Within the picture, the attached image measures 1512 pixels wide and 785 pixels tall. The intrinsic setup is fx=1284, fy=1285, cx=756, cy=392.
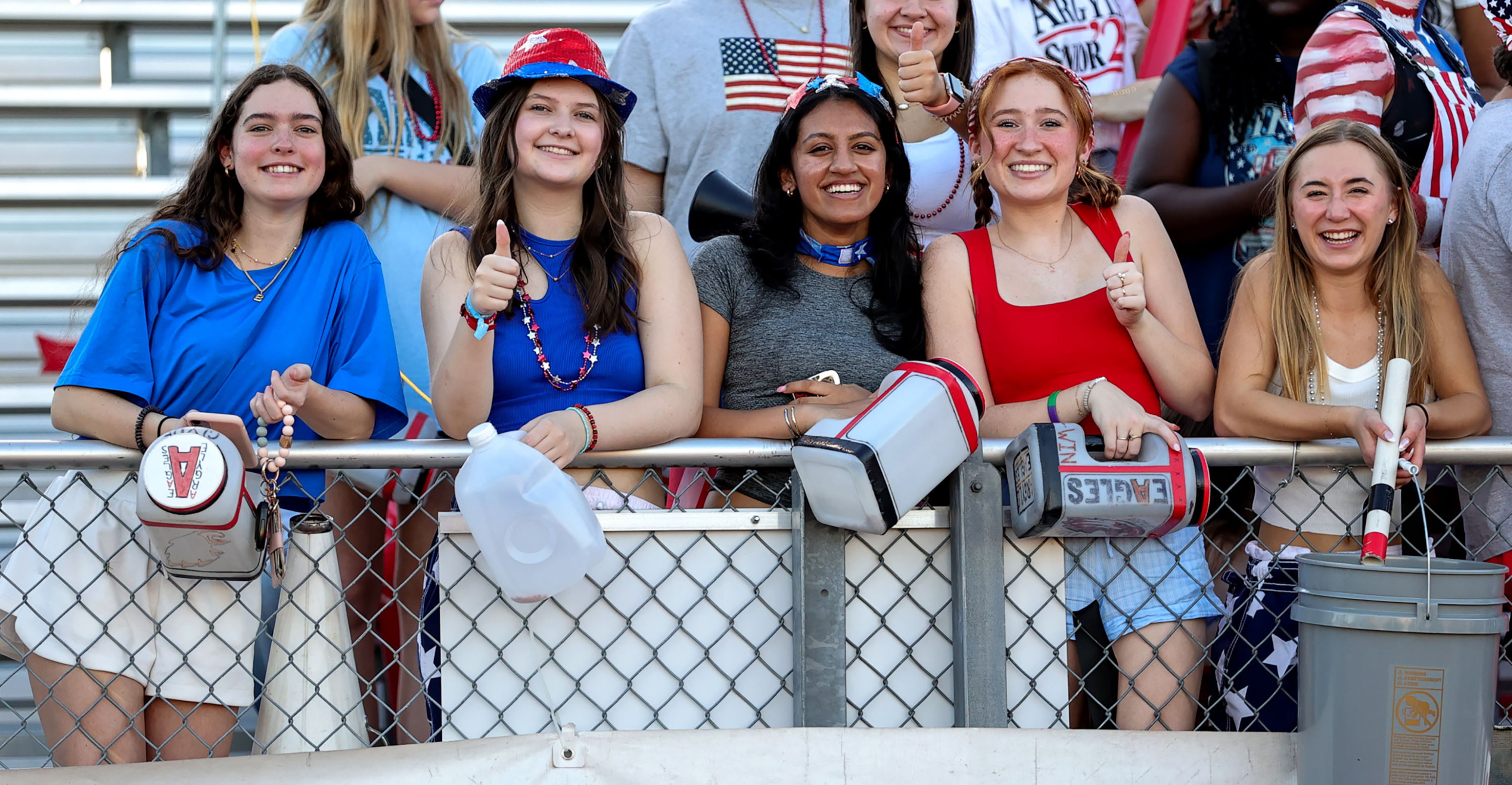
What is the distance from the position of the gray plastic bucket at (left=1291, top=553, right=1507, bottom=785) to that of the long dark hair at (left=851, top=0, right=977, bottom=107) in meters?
1.62

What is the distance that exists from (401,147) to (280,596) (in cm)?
138

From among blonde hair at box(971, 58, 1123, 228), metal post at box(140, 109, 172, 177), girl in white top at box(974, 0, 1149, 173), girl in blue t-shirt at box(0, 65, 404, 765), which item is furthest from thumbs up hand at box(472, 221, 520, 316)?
metal post at box(140, 109, 172, 177)

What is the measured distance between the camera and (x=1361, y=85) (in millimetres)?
2838

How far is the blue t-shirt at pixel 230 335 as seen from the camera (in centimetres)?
238

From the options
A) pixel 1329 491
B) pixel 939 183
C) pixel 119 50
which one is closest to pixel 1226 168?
pixel 939 183

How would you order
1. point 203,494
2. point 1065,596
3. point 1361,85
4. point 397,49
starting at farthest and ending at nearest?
point 397,49
point 1361,85
point 1065,596
point 203,494

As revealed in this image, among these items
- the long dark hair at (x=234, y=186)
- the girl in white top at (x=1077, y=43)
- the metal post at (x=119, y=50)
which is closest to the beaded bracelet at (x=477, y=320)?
the long dark hair at (x=234, y=186)

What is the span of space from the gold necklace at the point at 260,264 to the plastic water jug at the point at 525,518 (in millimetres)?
706

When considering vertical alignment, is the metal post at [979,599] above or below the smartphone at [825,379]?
below

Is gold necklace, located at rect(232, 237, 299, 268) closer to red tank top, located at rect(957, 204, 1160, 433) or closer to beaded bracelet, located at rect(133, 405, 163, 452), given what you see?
beaded bracelet, located at rect(133, 405, 163, 452)

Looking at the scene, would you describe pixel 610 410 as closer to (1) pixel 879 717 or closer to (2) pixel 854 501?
(2) pixel 854 501

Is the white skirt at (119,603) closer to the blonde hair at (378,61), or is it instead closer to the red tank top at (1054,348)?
the blonde hair at (378,61)

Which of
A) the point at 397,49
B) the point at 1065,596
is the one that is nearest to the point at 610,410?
the point at 1065,596

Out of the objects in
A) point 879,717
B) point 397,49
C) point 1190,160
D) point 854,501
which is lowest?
point 879,717
